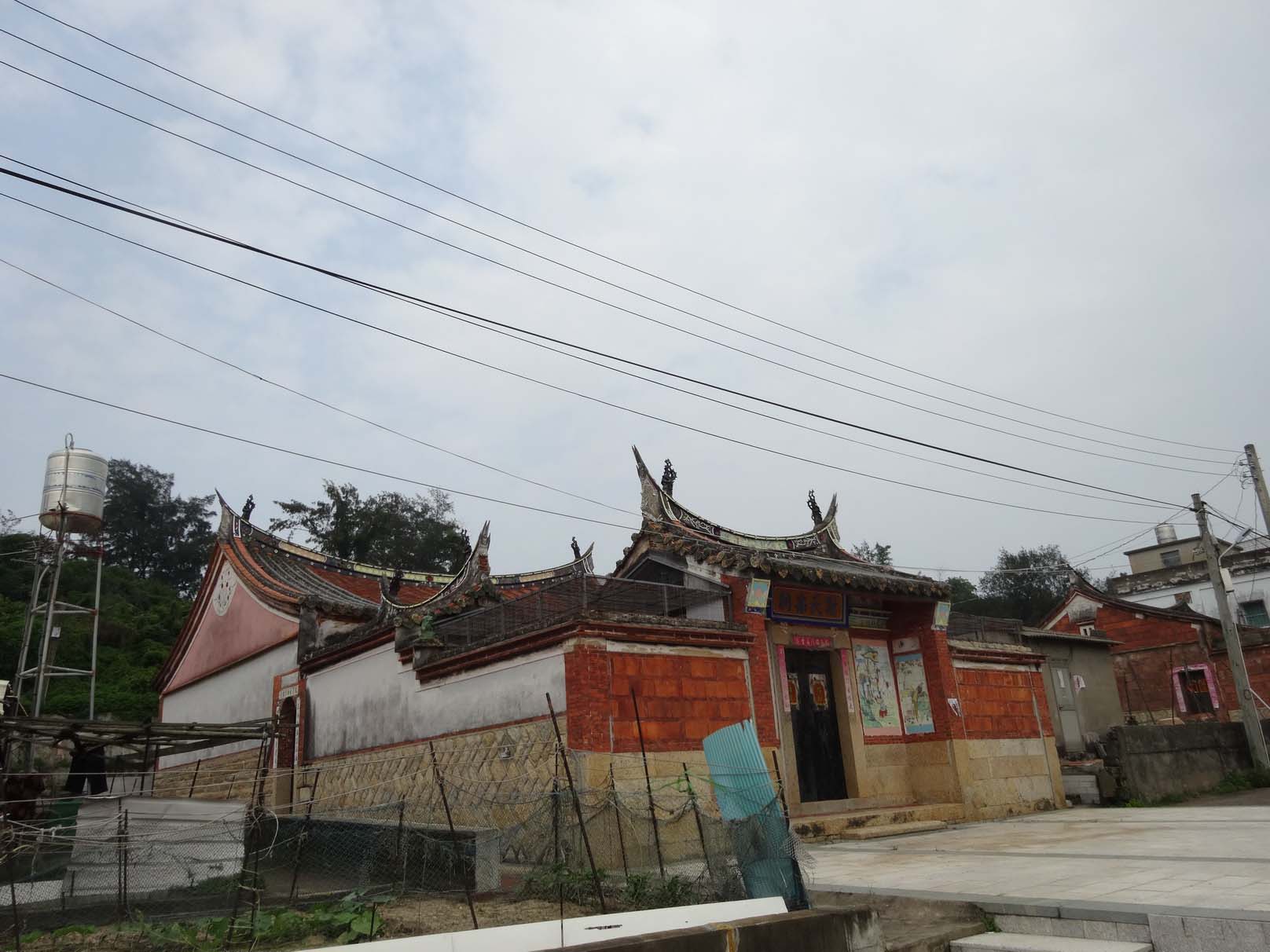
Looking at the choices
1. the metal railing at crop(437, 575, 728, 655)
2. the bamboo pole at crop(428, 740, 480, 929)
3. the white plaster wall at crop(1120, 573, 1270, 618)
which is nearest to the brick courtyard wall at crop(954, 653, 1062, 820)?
the metal railing at crop(437, 575, 728, 655)

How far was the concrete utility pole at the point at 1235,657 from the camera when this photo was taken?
17.4m

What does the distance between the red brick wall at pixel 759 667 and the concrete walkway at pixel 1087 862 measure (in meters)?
1.58

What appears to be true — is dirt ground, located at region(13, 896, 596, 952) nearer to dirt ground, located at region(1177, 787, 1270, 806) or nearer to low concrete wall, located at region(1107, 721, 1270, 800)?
low concrete wall, located at region(1107, 721, 1270, 800)

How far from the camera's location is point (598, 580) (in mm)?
11984

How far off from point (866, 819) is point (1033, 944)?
7115mm

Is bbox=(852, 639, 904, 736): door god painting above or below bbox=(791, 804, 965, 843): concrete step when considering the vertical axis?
above

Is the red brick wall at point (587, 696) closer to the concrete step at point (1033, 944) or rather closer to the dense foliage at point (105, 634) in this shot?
the concrete step at point (1033, 944)

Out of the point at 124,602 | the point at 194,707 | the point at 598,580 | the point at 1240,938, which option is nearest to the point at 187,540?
the point at 124,602

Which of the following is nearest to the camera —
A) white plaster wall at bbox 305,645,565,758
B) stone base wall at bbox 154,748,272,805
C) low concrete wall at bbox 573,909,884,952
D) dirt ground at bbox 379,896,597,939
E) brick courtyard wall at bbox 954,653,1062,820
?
low concrete wall at bbox 573,909,884,952

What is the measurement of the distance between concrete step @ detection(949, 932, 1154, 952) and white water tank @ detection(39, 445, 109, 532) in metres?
14.6

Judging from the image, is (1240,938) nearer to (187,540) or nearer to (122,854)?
(122,854)

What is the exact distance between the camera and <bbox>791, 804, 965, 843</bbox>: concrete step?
12.0 meters

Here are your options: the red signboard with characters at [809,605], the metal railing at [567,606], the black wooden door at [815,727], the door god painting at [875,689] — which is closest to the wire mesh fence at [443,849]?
the metal railing at [567,606]

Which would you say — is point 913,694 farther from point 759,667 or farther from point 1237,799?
point 1237,799
